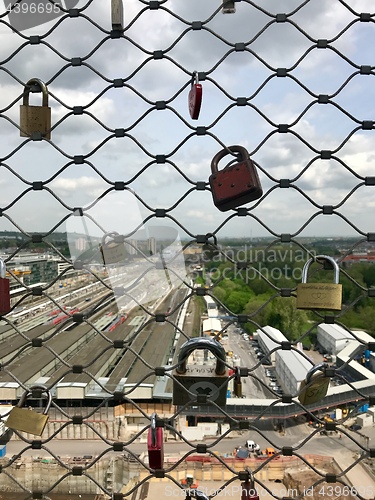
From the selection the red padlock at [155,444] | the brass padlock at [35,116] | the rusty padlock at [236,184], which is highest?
the brass padlock at [35,116]

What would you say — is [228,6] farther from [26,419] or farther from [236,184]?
[26,419]

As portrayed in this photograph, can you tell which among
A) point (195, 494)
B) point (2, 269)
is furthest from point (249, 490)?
point (2, 269)

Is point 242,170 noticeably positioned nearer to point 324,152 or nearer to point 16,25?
point 324,152

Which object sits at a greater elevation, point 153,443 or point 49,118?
point 49,118

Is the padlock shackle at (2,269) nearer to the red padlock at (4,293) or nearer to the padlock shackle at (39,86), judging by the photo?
the red padlock at (4,293)

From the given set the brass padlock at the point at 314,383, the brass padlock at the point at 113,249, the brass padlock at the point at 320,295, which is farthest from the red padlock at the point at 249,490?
the brass padlock at the point at 113,249

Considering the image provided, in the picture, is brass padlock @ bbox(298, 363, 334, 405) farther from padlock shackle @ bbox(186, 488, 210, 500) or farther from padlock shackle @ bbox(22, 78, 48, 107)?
padlock shackle @ bbox(22, 78, 48, 107)

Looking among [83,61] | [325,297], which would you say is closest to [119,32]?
[83,61]
